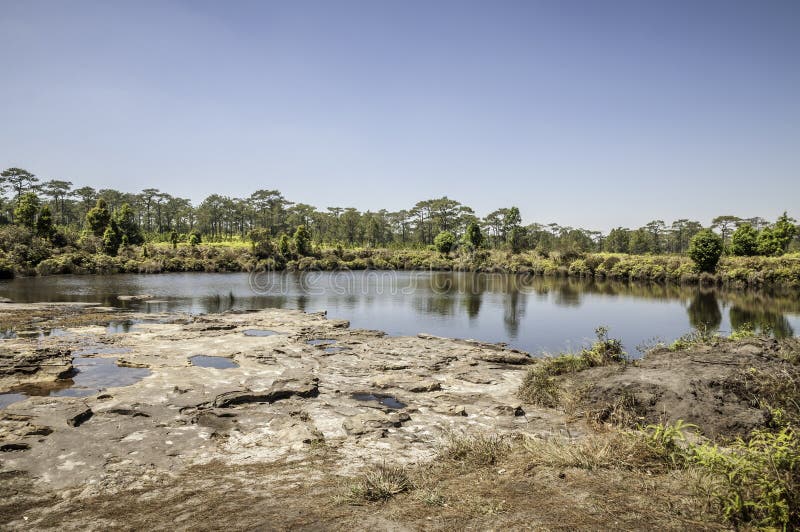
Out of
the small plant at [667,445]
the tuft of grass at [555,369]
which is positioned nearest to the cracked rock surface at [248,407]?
the tuft of grass at [555,369]

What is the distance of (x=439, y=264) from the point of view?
92562 millimetres

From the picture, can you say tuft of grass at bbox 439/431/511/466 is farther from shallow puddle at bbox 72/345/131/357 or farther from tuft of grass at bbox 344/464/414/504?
shallow puddle at bbox 72/345/131/357

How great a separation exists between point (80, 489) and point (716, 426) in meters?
12.2

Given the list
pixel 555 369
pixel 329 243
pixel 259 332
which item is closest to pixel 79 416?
pixel 259 332

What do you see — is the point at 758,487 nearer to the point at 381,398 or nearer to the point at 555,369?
the point at 555,369

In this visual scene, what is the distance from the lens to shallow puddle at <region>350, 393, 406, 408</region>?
12777 mm

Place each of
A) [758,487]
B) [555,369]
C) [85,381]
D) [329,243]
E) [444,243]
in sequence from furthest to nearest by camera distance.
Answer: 1. [329,243]
2. [444,243]
3. [85,381]
4. [555,369]
5. [758,487]

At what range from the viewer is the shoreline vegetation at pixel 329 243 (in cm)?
6269

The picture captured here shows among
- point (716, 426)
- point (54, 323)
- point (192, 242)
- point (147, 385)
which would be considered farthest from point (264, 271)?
point (716, 426)

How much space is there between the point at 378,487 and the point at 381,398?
6952 mm

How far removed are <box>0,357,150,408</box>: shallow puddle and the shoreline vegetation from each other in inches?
2094

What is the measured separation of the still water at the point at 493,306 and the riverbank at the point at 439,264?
9089 millimetres

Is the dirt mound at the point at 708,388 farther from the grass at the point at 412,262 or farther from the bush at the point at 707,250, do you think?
the bush at the point at 707,250

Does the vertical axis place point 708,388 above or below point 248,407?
above
